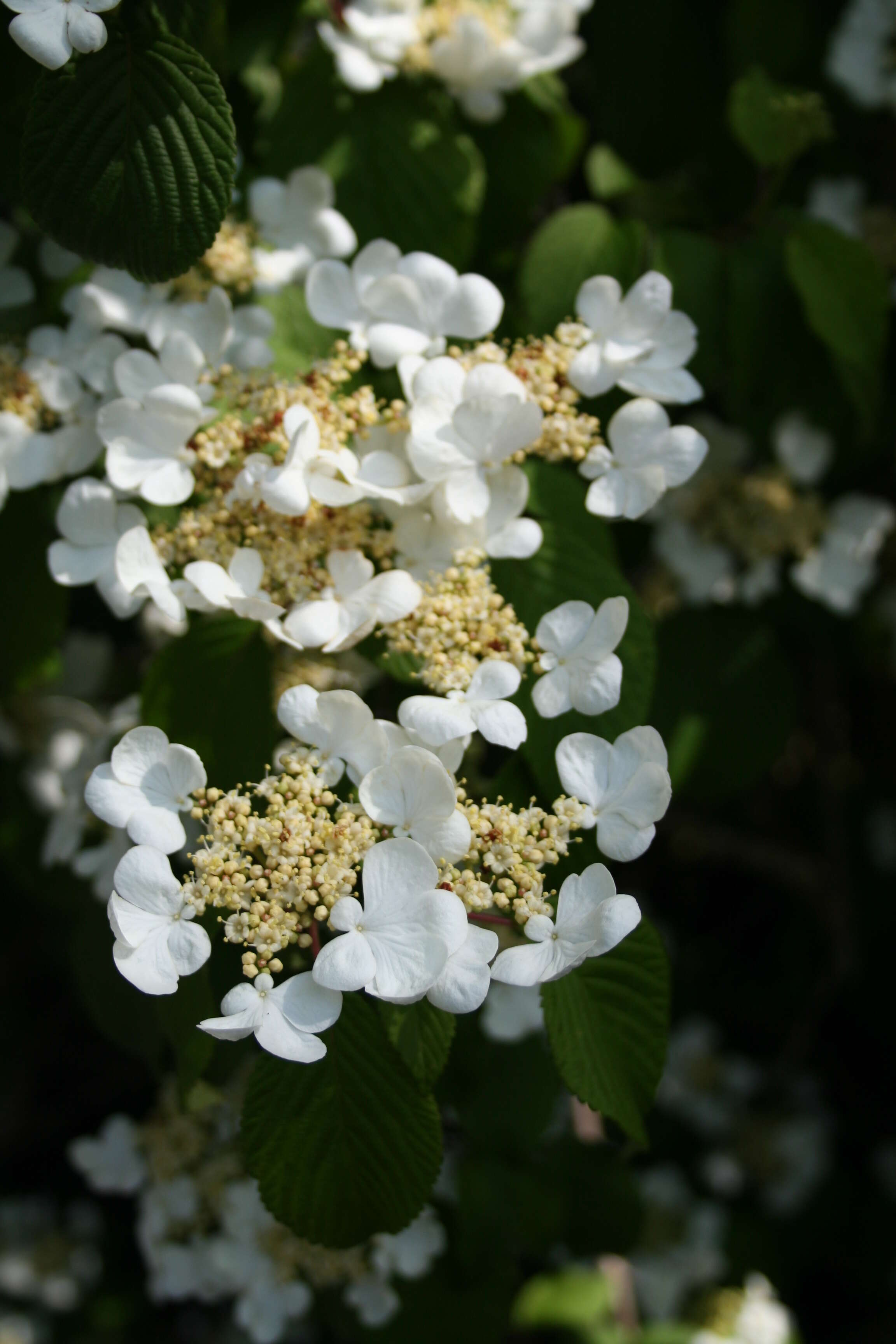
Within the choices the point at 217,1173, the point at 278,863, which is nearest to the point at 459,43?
the point at 278,863

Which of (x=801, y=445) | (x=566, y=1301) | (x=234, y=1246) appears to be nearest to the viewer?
(x=234, y=1246)

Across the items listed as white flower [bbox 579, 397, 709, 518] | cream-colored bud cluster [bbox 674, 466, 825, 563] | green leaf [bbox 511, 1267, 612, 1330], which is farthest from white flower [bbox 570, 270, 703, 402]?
green leaf [bbox 511, 1267, 612, 1330]

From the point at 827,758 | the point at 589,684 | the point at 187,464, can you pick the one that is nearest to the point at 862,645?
the point at 827,758

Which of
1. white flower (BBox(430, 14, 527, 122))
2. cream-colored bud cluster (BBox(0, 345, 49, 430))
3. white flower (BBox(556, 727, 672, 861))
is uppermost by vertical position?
white flower (BBox(430, 14, 527, 122))

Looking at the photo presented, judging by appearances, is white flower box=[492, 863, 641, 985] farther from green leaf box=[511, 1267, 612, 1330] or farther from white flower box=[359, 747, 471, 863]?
green leaf box=[511, 1267, 612, 1330]

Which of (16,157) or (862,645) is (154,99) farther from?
(862,645)

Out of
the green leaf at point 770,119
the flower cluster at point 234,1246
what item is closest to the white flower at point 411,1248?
the flower cluster at point 234,1246

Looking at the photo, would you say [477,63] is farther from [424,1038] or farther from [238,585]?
[424,1038]
